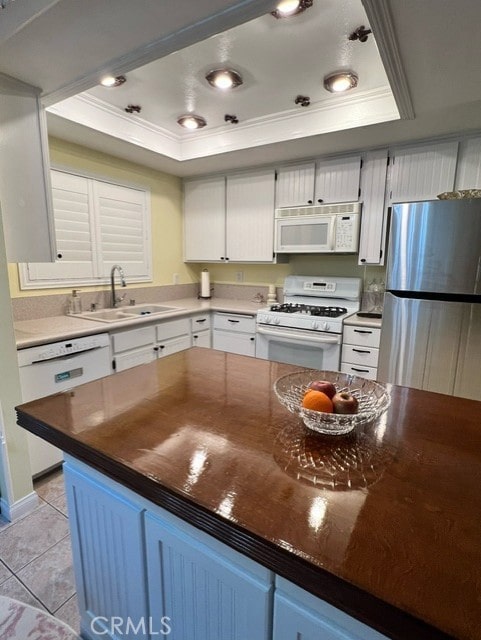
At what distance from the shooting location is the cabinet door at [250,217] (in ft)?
10.3

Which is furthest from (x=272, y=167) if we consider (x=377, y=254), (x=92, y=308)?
(x=92, y=308)

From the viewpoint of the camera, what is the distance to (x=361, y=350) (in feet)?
8.16

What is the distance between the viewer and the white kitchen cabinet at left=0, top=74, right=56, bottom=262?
1585 millimetres

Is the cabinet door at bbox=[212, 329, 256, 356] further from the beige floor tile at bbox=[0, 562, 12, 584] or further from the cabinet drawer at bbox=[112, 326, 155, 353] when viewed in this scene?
the beige floor tile at bbox=[0, 562, 12, 584]

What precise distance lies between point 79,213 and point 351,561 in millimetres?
2902

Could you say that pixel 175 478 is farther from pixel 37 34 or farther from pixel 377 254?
pixel 377 254

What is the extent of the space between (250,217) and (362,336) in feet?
5.22

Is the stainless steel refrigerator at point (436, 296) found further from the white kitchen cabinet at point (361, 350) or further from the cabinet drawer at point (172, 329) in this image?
the cabinet drawer at point (172, 329)

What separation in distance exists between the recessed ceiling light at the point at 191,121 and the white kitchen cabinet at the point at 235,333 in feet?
5.22

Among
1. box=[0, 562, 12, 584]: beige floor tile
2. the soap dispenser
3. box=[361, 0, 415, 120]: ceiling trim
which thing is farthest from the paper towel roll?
box=[0, 562, 12, 584]: beige floor tile

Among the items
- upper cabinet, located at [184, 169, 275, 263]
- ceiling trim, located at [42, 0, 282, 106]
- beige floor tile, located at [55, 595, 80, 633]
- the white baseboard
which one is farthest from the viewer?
upper cabinet, located at [184, 169, 275, 263]

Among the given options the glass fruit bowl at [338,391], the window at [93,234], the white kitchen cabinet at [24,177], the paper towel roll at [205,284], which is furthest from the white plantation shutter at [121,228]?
the glass fruit bowl at [338,391]

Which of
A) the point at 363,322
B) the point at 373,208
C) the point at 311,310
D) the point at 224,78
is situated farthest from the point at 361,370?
the point at 224,78

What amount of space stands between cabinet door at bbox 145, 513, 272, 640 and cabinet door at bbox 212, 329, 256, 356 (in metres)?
2.21
